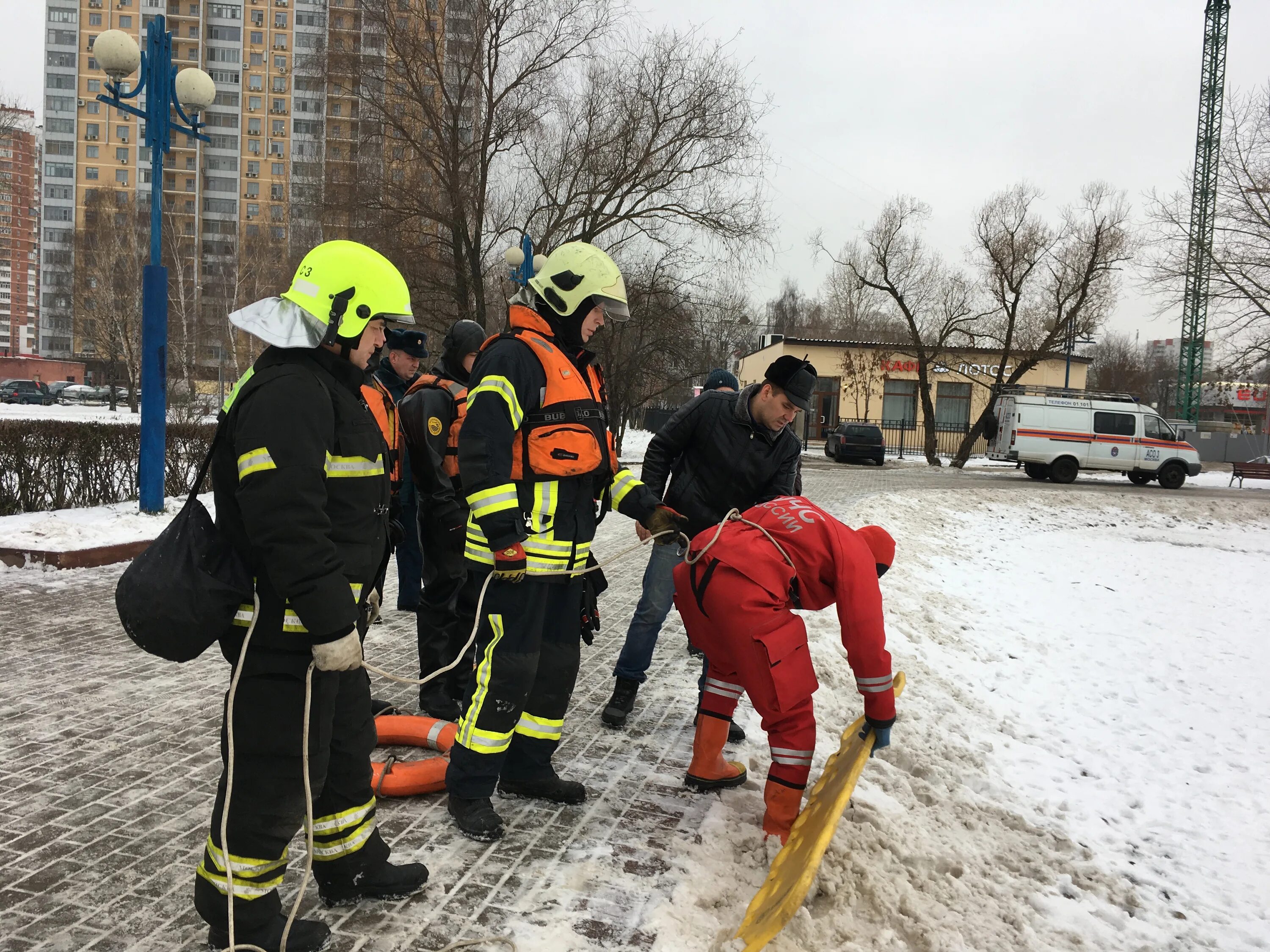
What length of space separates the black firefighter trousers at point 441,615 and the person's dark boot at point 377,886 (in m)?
1.95

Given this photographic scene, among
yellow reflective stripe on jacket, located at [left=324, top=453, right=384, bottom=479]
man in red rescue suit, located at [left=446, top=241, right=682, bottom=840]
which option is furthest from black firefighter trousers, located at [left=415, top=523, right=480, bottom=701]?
yellow reflective stripe on jacket, located at [left=324, top=453, right=384, bottom=479]

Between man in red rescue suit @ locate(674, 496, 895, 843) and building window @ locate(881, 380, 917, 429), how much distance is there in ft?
147

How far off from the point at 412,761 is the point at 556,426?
191cm

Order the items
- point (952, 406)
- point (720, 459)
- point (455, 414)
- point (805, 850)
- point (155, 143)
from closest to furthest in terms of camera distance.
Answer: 1. point (805, 850)
2. point (720, 459)
3. point (455, 414)
4. point (155, 143)
5. point (952, 406)

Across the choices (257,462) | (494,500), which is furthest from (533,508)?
(257,462)

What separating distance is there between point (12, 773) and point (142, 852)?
1.13 meters

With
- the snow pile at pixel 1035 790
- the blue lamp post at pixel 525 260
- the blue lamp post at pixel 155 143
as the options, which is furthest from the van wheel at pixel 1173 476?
the blue lamp post at pixel 155 143

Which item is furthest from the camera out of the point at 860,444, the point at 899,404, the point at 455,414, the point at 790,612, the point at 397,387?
the point at 899,404

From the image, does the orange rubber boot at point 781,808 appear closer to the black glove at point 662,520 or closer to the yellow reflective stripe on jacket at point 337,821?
the black glove at point 662,520

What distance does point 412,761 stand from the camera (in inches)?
163

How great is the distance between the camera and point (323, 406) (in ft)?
7.82

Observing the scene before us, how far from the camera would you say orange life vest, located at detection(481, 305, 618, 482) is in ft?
11.1

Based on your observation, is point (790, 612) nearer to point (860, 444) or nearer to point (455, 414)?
point (455, 414)

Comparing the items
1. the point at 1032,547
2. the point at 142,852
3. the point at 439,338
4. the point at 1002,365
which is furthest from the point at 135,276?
the point at 142,852
